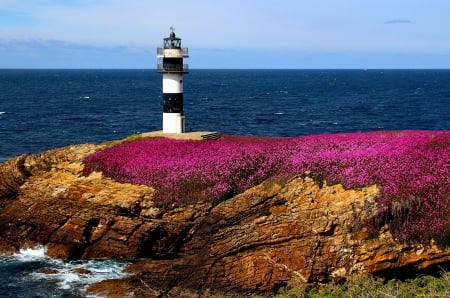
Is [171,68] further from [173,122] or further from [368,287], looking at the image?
[368,287]

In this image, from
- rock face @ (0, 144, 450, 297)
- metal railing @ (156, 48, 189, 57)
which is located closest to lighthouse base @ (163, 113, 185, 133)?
metal railing @ (156, 48, 189, 57)

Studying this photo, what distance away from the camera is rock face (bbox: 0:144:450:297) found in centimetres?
2375

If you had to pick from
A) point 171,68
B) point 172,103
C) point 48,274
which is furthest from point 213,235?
point 171,68

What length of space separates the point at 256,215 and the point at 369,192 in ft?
18.3

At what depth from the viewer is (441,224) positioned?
23.5m

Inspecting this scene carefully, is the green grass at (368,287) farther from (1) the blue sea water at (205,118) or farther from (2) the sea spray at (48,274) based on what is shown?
(1) the blue sea water at (205,118)

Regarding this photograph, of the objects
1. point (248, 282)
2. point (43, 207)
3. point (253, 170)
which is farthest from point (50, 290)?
point (253, 170)

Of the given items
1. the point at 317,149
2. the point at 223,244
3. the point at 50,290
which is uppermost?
the point at 317,149

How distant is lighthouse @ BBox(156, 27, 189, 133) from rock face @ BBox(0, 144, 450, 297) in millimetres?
8829

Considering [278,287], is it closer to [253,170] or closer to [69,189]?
[253,170]

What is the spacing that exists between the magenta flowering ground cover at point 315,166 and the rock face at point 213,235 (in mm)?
791

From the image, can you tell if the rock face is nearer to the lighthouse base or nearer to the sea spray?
the sea spray

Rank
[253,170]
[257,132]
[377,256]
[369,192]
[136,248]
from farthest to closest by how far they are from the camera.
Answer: [257,132] < [253,170] < [136,248] < [369,192] < [377,256]

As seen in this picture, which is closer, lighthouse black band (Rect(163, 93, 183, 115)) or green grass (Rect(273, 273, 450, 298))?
green grass (Rect(273, 273, 450, 298))
